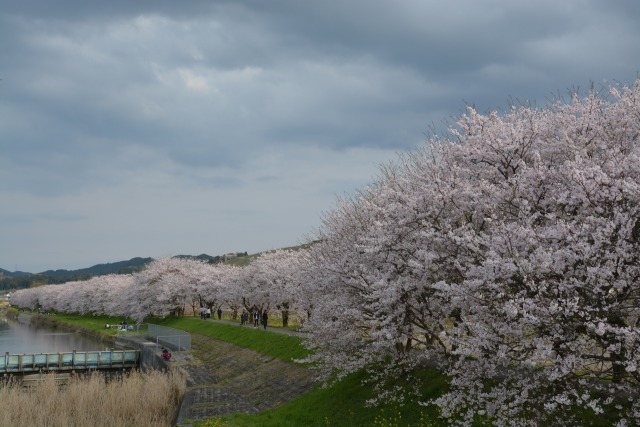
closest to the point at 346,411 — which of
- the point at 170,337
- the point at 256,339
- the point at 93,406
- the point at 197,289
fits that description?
the point at 93,406

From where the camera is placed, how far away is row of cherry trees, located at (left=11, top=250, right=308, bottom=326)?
2407 inches

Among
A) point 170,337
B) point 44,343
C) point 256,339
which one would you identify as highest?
point 256,339

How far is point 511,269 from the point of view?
10.8 meters

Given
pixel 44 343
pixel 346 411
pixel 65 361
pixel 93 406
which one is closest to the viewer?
pixel 346 411

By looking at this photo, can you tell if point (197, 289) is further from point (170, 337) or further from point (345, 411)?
point (345, 411)

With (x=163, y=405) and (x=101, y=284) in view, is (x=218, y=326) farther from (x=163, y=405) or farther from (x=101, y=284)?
(x=101, y=284)

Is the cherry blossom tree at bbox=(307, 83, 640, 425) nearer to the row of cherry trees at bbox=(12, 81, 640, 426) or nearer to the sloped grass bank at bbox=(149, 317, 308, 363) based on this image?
the row of cherry trees at bbox=(12, 81, 640, 426)

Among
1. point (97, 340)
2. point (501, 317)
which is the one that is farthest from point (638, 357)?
point (97, 340)

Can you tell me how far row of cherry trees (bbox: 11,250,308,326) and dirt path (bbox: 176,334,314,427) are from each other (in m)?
5.52

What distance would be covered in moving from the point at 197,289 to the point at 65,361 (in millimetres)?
33890

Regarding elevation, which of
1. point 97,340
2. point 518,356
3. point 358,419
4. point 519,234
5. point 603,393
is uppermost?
point 519,234

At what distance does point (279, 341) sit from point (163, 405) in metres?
14.5

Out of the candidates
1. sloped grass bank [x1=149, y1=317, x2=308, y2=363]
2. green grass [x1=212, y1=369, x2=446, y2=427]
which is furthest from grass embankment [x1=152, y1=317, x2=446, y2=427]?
sloped grass bank [x1=149, y1=317, x2=308, y2=363]

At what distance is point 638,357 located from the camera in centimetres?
945
